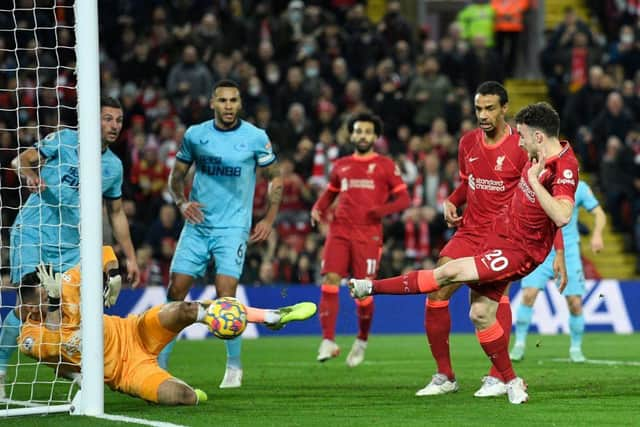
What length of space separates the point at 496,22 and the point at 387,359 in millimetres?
12374

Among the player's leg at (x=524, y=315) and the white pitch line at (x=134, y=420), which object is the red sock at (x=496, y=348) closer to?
the white pitch line at (x=134, y=420)

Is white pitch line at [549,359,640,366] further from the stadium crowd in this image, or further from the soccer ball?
the stadium crowd

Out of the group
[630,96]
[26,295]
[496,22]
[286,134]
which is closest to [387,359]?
[26,295]

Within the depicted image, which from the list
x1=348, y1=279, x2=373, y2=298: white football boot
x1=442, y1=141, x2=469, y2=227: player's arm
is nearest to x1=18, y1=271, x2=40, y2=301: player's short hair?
x1=348, y1=279, x2=373, y2=298: white football boot

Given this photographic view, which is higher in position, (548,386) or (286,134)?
(286,134)

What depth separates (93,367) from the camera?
7832 mm

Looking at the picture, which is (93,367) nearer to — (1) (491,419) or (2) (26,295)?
(2) (26,295)

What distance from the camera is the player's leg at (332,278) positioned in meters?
13.0

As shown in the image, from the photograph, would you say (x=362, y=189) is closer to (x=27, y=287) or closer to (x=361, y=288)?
(x=27, y=287)

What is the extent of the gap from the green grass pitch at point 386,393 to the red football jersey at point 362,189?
4.71ft

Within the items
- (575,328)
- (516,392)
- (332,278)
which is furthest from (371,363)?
(516,392)

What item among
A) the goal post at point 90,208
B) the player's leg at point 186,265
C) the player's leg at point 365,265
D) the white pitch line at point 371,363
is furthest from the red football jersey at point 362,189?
the goal post at point 90,208

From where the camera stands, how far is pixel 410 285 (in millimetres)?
8570

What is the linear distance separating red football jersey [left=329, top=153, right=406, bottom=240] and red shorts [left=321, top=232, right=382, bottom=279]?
0.33 ft
